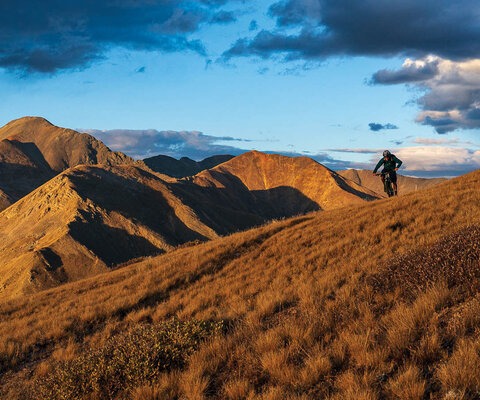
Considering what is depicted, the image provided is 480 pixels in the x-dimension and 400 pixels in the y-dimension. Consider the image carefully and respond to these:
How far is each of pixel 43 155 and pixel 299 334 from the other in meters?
194

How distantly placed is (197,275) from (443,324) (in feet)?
36.3

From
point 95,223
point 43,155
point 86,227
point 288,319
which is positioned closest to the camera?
point 288,319

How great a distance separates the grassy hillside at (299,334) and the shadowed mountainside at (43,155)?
129 m

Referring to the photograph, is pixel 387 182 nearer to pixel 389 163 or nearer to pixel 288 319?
pixel 389 163

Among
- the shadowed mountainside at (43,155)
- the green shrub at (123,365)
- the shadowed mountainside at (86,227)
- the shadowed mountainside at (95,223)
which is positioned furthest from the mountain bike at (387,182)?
the shadowed mountainside at (43,155)

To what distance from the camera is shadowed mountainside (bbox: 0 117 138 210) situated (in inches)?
5310

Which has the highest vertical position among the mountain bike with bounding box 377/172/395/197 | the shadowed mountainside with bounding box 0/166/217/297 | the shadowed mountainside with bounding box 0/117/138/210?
the shadowed mountainside with bounding box 0/117/138/210

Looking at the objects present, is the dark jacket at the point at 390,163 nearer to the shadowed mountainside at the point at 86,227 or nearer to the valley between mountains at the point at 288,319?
the valley between mountains at the point at 288,319

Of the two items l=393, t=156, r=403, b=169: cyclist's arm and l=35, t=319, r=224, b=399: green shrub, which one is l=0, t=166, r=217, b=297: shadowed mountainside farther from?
l=35, t=319, r=224, b=399: green shrub

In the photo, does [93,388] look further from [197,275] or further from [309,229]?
[309,229]

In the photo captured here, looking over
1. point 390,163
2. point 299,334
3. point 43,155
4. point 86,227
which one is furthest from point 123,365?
point 43,155

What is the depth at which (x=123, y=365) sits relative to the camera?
6.01 m

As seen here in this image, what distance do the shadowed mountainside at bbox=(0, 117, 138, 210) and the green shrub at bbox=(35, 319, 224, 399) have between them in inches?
5271

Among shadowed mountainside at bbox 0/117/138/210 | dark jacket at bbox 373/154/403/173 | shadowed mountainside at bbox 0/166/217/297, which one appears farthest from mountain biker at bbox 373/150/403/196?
shadowed mountainside at bbox 0/117/138/210
